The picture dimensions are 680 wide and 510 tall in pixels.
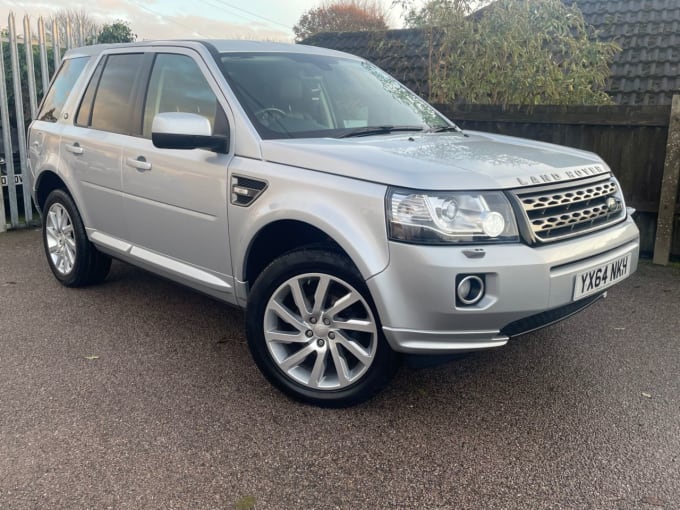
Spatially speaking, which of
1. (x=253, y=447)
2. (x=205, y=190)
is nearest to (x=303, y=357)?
(x=253, y=447)

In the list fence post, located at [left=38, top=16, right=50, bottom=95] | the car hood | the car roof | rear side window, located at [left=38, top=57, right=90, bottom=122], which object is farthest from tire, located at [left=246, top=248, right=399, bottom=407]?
fence post, located at [left=38, top=16, right=50, bottom=95]

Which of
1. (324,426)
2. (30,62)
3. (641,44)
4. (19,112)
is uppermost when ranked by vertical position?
(641,44)

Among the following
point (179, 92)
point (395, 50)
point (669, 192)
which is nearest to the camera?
point (179, 92)

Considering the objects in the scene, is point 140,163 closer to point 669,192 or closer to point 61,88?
point 61,88

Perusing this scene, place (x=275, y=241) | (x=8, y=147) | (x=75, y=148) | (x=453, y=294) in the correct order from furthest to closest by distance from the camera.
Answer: (x=8, y=147), (x=75, y=148), (x=275, y=241), (x=453, y=294)

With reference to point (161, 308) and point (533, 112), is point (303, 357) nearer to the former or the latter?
point (161, 308)

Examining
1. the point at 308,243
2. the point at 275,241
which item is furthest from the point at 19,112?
the point at 308,243

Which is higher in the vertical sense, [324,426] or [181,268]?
[181,268]

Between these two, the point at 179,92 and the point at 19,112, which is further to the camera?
the point at 19,112

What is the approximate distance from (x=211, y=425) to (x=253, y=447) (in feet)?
0.99

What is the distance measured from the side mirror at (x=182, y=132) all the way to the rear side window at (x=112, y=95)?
103cm

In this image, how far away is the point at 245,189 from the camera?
3355 millimetres

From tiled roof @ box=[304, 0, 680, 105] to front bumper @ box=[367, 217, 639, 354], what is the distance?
6.99 meters

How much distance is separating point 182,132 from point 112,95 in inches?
60.8
